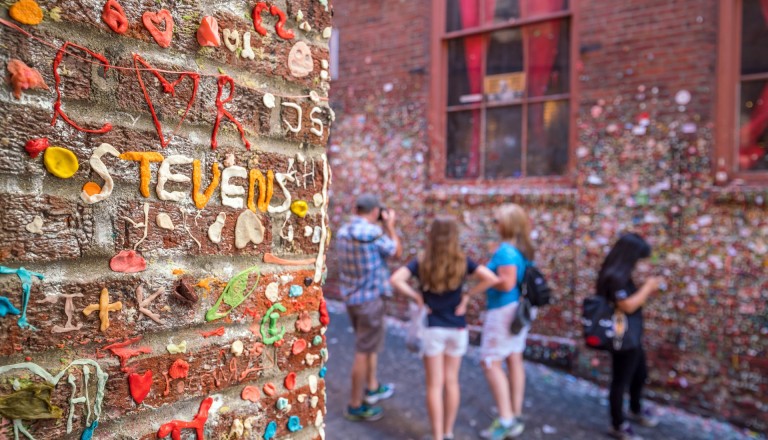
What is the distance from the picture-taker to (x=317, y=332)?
1181mm

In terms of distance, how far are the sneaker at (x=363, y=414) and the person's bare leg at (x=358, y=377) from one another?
0.13ft

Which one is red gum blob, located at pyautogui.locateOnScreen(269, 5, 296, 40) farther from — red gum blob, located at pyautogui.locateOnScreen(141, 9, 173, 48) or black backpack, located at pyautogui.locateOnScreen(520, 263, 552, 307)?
black backpack, located at pyautogui.locateOnScreen(520, 263, 552, 307)

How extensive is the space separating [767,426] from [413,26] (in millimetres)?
5422

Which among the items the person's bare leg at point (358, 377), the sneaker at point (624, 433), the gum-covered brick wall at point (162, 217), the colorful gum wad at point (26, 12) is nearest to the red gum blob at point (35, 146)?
the gum-covered brick wall at point (162, 217)

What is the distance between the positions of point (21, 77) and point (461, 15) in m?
5.78

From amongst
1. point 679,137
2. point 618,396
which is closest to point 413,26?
point 679,137

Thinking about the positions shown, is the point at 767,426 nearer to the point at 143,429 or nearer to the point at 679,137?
the point at 679,137

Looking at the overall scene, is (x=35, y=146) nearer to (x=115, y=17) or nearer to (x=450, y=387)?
(x=115, y=17)

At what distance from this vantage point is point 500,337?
13.1 feet

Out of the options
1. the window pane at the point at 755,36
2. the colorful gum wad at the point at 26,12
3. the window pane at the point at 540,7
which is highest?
the window pane at the point at 540,7

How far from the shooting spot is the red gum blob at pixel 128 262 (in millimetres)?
827

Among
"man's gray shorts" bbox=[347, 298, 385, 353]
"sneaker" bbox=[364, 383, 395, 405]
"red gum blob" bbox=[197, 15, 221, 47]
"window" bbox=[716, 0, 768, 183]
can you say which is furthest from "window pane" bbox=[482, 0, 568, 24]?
"red gum blob" bbox=[197, 15, 221, 47]

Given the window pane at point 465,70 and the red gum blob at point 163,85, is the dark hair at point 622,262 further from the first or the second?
the red gum blob at point 163,85

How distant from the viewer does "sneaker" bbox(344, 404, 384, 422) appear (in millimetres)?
4102
